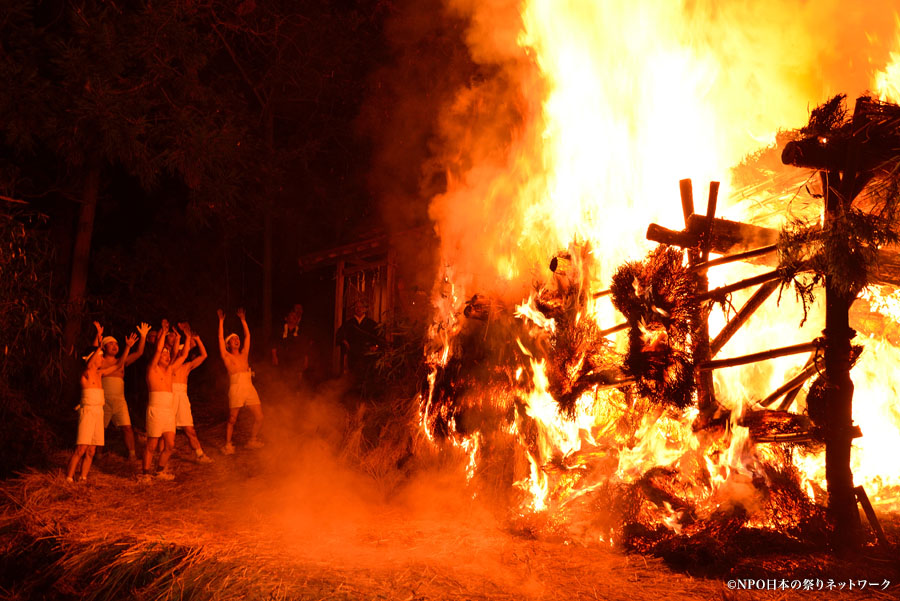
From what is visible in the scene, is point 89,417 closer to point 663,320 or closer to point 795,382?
point 663,320

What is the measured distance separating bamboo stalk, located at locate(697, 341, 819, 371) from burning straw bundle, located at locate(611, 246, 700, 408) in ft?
0.52

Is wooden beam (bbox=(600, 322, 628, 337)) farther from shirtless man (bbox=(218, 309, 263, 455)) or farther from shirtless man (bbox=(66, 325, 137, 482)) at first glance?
shirtless man (bbox=(66, 325, 137, 482))

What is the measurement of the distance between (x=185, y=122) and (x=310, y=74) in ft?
18.2

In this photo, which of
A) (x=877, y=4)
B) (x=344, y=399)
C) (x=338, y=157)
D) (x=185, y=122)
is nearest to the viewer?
(x=877, y=4)

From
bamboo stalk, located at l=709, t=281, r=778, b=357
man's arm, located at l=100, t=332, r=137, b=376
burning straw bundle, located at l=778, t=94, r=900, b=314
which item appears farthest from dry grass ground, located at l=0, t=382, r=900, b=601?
burning straw bundle, located at l=778, t=94, r=900, b=314

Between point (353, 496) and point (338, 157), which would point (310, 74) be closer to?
point (338, 157)

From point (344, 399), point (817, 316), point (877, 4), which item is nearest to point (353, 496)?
point (344, 399)

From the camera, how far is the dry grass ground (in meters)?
5.18

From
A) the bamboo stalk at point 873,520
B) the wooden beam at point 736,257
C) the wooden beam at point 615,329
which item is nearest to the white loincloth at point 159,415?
the wooden beam at point 615,329

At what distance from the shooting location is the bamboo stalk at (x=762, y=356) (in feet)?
17.9

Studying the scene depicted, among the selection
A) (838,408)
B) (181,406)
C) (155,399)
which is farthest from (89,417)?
(838,408)

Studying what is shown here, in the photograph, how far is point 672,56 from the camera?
7.76 metres

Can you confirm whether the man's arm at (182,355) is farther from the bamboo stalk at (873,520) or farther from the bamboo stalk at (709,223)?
the bamboo stalk at (873,520)

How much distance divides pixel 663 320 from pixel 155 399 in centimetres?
678
